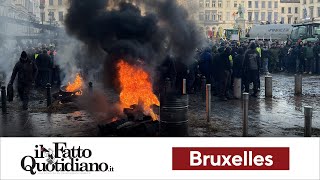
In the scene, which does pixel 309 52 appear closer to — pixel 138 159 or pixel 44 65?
pixel 44 65

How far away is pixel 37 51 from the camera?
21.3 metres

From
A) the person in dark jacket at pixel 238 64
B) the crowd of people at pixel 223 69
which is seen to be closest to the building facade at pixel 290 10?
the crowd of people at pixel 223 69

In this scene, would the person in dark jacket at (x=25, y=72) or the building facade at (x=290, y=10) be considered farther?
the building facade at (x=290, y=10)

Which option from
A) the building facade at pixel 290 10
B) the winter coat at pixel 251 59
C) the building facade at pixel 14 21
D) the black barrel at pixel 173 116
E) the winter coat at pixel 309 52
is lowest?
the black barrel at pixel 173 116

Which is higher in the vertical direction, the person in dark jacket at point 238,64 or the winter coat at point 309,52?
the winter coat at point 309,52

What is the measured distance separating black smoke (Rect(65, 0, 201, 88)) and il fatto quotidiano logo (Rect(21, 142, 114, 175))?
16.1ft

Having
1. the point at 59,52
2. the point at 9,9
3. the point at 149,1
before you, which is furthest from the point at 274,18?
the point at 149,1

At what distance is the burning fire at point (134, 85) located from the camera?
39.0 ft

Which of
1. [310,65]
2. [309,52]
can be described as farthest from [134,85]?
[310,65]

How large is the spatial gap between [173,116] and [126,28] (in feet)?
11.4

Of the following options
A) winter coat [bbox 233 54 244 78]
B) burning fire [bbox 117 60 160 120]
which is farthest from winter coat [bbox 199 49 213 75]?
burning fire [bbox 117 60 160 120]

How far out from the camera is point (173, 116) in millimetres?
9633

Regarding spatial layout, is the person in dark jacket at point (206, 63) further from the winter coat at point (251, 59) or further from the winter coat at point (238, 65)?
the winter coat at point (251, 59)

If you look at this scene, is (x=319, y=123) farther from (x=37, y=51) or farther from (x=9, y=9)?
(x=9, y=9)
